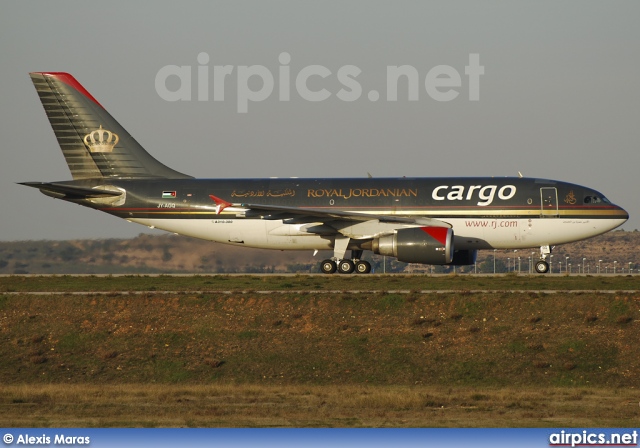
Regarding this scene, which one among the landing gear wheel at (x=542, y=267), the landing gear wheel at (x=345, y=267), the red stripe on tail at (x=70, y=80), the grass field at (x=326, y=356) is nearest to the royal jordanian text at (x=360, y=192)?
the landing gear wheel at (x=345, y=267)

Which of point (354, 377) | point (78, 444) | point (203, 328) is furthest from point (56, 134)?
point (78, 444)

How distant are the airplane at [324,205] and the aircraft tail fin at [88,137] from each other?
0.05m

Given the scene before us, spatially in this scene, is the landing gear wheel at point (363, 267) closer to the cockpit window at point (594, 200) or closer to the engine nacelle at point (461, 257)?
the engine nacelle at point (461, 257)

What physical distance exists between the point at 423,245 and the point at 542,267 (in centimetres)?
669

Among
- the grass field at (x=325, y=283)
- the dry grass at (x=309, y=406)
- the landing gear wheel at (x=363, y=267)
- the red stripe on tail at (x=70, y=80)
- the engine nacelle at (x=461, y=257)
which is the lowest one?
the dry grass at (x=309, y=406)

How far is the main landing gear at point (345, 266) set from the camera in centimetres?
4877

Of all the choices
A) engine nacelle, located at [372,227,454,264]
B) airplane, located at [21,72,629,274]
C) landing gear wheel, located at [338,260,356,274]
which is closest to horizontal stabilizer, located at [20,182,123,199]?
airplane, located at [21,72,629,274]

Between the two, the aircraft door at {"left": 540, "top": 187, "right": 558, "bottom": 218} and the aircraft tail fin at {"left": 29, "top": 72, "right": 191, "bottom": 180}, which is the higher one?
the aircraft tail fin at {"left": 29, "top": 72, "right": 191, "bottom": 180}

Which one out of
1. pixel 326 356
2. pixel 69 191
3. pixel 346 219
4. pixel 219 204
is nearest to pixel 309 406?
pixel 326 356

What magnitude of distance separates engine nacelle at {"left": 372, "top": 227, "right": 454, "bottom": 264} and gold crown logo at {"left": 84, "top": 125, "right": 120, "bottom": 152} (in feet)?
52.9

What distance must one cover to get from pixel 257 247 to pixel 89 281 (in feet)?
28.4

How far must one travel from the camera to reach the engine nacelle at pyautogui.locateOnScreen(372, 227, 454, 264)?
4488 cm

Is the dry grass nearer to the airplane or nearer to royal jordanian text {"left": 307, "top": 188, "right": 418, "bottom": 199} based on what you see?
the airplane

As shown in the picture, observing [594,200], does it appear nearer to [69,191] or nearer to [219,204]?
[219,204]
